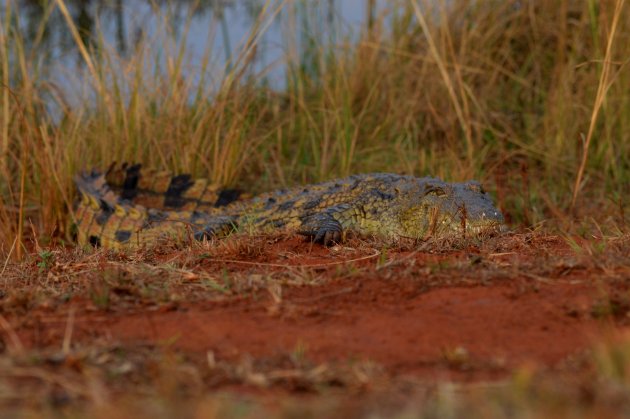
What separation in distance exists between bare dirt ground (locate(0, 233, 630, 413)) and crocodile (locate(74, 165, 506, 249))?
83 cm

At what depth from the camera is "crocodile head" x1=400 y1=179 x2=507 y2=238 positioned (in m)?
4.56

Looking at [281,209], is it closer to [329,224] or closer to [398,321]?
[329,224]

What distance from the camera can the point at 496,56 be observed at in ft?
30.3

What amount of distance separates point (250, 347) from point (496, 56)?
745 cm

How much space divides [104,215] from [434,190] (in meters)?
2.65

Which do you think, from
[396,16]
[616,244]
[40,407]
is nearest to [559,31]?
[396,16]

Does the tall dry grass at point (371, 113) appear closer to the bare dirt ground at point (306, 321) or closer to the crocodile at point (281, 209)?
the crocodile at point (281, 209)

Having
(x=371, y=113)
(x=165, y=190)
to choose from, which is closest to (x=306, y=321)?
(x=165, y=190)

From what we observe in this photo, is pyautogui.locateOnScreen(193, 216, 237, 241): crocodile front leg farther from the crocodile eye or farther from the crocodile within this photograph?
the crocodile eye

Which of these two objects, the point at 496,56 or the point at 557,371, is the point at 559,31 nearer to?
the point at 496,56

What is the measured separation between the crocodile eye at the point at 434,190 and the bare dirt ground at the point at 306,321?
1.12 meters

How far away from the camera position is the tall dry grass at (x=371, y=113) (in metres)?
6.91

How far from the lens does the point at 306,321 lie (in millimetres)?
2768

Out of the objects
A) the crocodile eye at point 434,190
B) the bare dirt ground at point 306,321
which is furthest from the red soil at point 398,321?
the crocodile eye at point 434,190
